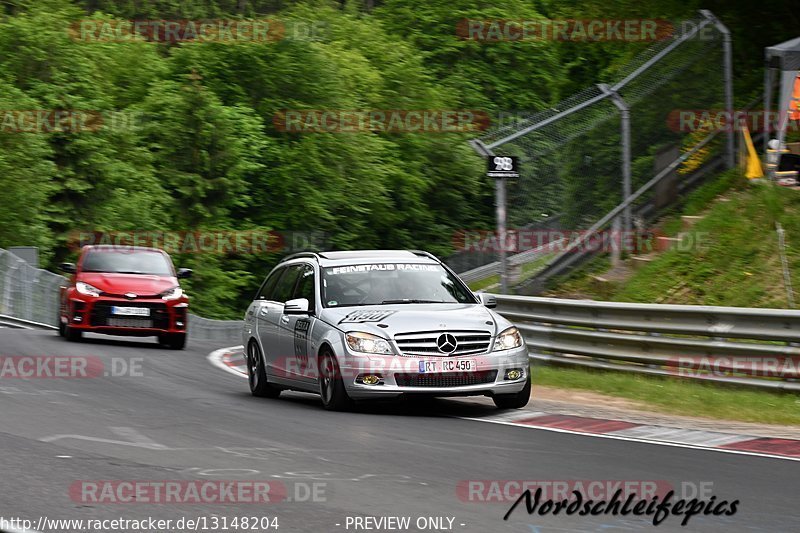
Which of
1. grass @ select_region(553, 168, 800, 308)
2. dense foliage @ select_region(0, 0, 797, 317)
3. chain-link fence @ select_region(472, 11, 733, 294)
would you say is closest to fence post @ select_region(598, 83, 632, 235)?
chain-link fence @ select_region(472, 11, 733, 294)

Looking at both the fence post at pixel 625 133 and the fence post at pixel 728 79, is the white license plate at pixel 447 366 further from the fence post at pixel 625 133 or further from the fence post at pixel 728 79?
the fence post at pixel 728 79

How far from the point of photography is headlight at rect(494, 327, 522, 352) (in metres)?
12.4

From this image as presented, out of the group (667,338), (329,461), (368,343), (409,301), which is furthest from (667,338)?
(329,461)

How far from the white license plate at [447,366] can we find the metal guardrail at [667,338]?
3.10 meters

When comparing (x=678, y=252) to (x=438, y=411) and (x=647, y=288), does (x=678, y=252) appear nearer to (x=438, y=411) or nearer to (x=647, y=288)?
(x=647, y=288)

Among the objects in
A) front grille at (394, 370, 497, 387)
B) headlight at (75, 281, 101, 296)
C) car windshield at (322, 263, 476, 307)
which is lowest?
headlight at (75, 281, 101, 296)

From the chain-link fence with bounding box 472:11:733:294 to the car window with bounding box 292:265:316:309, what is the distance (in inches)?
152

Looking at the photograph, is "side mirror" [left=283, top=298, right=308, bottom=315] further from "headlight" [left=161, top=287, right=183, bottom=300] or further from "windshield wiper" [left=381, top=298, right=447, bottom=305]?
"headlight" [left=161, top=287, right=183, bottom=300]

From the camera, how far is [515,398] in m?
12.6

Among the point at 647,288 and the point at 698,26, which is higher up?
the point at 698,26

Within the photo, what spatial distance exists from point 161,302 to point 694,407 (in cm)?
1130

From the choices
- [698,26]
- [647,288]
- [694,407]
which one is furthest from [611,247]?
[694,407]

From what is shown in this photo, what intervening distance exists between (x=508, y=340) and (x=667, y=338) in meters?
3.00

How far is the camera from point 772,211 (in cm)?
1942
